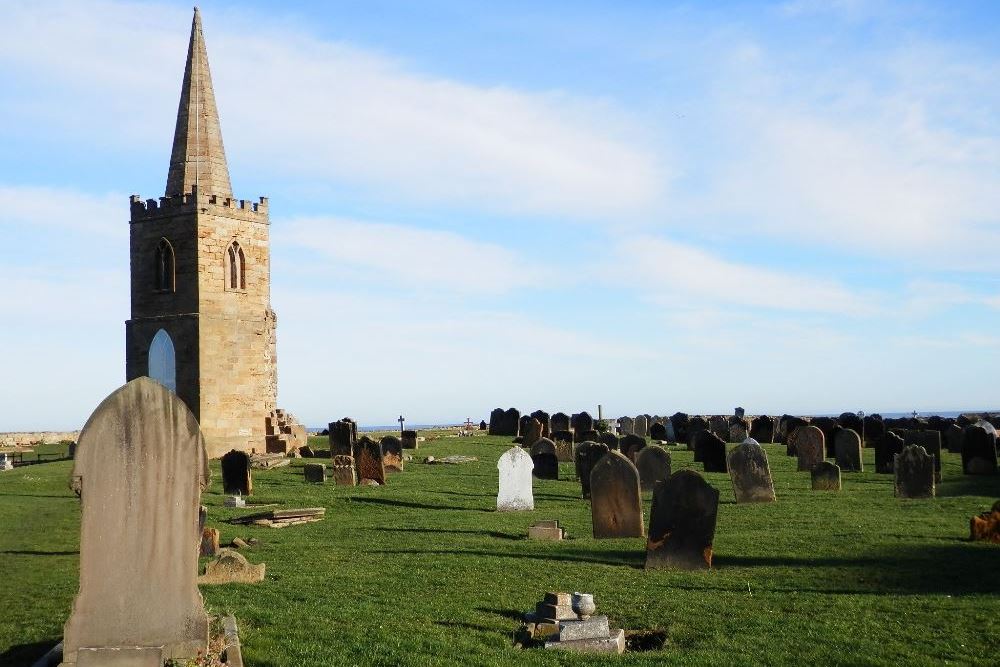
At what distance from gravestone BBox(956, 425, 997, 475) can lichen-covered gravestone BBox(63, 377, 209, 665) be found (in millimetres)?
23091

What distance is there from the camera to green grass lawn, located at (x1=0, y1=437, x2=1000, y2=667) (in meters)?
9.41

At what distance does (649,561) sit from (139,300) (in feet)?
102

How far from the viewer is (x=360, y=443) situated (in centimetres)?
2670

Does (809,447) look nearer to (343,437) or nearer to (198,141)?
(343,437)

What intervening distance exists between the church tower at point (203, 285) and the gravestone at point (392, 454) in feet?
34.2

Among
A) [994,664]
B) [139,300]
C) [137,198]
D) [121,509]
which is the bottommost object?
[994,664]

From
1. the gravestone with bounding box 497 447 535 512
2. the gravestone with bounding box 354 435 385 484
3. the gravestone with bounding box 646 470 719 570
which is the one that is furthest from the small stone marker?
the gravestone with bounding box 646 470 719 570

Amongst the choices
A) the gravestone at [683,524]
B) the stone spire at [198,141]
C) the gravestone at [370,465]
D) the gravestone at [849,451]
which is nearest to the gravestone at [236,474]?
the gravestone at [370,465]

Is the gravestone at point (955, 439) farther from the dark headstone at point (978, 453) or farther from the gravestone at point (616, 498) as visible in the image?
the gravestone at point (616, 498)

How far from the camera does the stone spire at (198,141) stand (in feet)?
133

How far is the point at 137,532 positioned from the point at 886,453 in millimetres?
22949

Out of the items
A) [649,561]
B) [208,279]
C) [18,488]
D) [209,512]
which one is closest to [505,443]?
[208,279]

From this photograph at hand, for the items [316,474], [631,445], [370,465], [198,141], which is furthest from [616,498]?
[198,141]

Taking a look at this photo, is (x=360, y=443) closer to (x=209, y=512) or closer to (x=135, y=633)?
(x=209, y=512)
